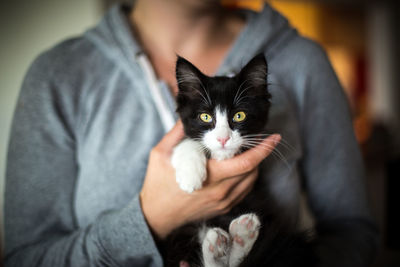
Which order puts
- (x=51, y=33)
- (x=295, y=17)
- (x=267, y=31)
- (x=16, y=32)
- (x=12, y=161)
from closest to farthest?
(x=12, y=161), (x=267, y=31), (x=16, y=32), (x=51, y=33), (x=295, y=17)

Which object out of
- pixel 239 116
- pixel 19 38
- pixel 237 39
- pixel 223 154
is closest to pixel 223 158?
pixel 223 154

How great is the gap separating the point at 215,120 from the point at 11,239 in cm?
60

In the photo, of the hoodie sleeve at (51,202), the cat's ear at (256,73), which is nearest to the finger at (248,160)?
the cat's ear at (256,73)

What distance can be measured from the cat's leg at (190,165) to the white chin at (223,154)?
0.03 metres

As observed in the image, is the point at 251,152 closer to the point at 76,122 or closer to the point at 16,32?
the point at 76,122

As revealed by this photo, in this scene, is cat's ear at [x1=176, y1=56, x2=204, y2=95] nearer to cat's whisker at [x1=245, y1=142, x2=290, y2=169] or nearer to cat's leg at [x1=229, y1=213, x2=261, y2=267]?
cat's whisker at [x1=245, y1=142, x2=290, y2=169]

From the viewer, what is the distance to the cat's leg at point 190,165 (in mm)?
578

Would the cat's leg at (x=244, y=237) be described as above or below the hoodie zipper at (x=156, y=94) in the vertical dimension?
below

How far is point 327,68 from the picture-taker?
2.74 feet

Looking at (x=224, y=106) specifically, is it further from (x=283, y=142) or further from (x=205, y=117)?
(x=283, y=142)

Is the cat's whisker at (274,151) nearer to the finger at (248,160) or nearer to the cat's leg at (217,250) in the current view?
the finger at (248,160)

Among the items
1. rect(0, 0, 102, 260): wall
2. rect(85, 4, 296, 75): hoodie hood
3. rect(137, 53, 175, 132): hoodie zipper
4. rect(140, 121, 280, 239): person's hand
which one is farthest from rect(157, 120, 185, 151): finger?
rect(0, 0, 102, 260): wall

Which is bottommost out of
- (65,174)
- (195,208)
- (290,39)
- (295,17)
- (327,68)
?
(195,208)

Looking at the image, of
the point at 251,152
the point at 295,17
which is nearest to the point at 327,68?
the point at 251,152
